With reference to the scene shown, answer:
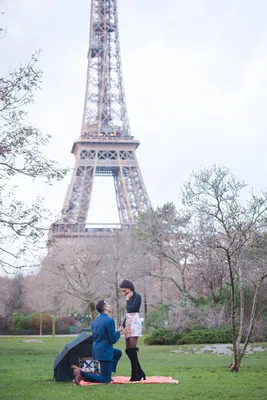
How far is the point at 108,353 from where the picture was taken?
9500 millimetres

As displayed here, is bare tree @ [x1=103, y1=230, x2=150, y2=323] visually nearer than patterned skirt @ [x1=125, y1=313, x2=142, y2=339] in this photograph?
No

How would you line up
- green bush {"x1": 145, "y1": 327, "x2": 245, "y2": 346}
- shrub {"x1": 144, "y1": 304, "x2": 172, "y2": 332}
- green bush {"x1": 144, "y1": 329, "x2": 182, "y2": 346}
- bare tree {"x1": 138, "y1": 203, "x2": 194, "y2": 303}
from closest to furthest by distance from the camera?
green bush {"x1": 145, "y1": 327, "x2": 245, "y2": 346}
green bush {"x1": 144, "y1": 329, "x2": 182, "y2": 346}
shrub {"x1": 144, "y1": 304, "x2": 172, "y2": 332}
bare tree {"x1": 138, "y1": 203, "x2": 194, "y2": 303}

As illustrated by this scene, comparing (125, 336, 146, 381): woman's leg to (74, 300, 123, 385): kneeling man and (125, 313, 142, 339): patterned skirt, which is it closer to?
(125, 313, 142, 339): patterned skirt

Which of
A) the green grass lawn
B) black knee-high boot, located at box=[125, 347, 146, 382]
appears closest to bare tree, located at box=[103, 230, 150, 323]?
the green grass lawn

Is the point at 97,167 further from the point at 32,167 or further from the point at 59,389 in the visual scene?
the point at 59,389

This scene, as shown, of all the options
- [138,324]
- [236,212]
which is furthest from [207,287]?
[138,324]

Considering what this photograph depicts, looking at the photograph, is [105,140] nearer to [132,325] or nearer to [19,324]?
[19,324]

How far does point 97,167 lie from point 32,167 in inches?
1752

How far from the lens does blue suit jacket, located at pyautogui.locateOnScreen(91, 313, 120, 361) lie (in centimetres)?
941

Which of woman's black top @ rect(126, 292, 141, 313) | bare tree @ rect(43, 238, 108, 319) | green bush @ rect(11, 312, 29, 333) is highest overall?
bare tree @ rect(43, 238, 108, 319)

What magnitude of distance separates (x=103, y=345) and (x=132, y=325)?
1.85 feet

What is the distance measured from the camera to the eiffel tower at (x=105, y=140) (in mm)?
57438

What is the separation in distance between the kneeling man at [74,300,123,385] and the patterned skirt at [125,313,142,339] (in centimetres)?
15

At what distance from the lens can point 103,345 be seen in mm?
9484
